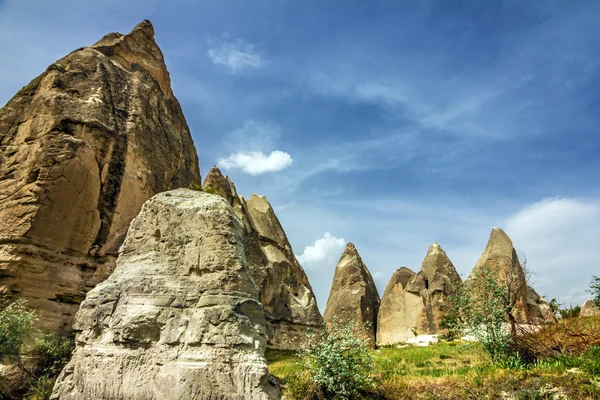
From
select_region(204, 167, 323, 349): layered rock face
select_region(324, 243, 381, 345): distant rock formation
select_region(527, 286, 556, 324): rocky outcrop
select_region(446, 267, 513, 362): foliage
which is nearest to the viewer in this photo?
select_region(446, 267, 513, 362): foliage

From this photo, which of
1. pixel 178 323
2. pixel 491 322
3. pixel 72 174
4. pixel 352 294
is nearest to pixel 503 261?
pixel 352 294

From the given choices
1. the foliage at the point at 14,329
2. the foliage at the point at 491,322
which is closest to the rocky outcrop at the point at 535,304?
the foliage at the point at 491,322

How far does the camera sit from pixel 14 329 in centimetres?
1120

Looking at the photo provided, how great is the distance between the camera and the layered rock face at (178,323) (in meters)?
7.54

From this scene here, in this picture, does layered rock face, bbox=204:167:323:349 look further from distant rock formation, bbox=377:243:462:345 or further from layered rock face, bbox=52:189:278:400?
layered rock face, bbox=52:189:278:400

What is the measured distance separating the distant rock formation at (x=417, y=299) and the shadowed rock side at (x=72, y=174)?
17603mm

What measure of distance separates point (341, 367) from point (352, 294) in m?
19.6

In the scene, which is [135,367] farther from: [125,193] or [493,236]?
[493,236]

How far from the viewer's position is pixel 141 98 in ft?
63.0

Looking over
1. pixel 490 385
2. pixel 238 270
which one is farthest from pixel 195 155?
pixel 490 385

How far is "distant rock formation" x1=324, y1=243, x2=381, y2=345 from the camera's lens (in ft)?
94.5

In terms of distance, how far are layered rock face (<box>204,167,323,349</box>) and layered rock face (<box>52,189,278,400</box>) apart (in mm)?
11049

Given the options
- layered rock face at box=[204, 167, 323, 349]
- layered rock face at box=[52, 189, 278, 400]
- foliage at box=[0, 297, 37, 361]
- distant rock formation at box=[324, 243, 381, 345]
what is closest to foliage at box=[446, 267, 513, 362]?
layered rock face at box=[52, 189, 278, 400]

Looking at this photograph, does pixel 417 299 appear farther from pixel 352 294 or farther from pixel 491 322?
pixel 491 322
